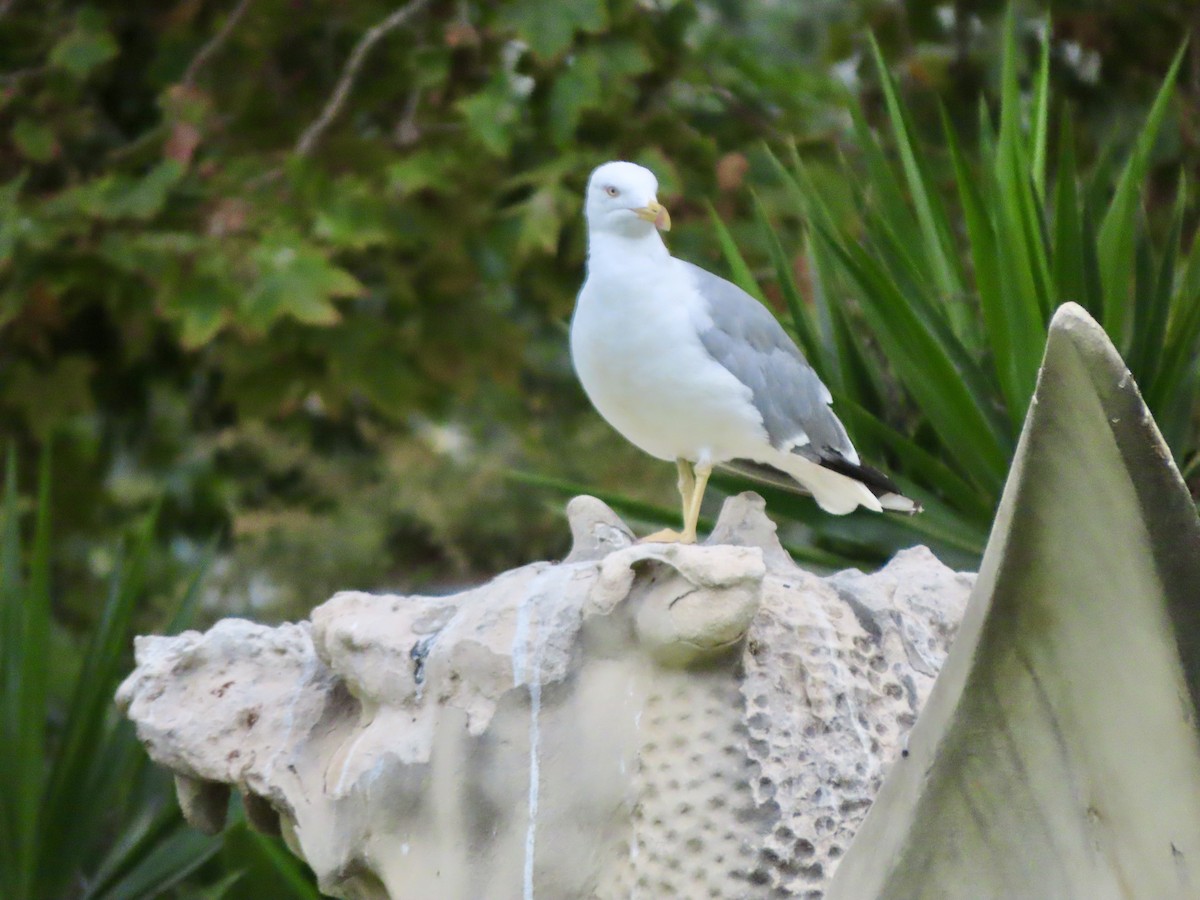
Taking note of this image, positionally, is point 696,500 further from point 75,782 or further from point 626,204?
point 75,782

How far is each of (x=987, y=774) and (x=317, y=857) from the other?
0.97 meters

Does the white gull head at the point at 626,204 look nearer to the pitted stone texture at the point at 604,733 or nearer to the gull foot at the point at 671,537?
the gull foot at the point at 671,537

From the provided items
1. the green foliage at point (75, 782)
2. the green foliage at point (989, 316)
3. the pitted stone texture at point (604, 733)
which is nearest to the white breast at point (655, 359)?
the pitted stone texture at point (604, 733)

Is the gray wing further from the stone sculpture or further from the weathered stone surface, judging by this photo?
the weathered stone surface

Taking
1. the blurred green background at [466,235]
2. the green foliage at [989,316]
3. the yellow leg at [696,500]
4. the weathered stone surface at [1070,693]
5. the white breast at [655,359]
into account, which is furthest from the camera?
the blurred green background at [466,235]

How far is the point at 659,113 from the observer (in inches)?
173

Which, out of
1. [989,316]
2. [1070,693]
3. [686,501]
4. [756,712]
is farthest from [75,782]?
[1070,693]

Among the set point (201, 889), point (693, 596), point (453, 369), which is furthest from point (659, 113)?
point (693, 596)

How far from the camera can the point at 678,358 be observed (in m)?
2.43

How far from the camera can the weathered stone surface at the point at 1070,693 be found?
1391mm

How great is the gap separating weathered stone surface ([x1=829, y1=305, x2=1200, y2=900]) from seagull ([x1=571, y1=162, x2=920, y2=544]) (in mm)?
876

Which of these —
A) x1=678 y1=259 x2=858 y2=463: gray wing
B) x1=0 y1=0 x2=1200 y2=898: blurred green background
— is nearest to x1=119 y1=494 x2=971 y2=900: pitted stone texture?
x1=678 y1=259 x2=858 y2=463: gray wing

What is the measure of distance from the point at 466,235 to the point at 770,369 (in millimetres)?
1838

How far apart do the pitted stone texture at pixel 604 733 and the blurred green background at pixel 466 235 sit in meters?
0.77
